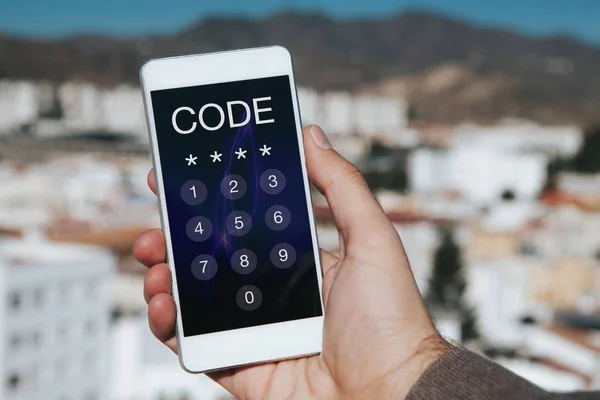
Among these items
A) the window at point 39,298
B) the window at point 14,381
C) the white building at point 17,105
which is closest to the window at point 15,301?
the window at point 39,298

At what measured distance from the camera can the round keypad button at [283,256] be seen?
83 centimetres

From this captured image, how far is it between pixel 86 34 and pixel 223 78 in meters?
53.8

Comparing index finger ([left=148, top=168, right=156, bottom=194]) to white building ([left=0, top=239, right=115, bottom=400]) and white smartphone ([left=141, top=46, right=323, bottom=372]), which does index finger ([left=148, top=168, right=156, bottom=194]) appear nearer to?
white smartphone ([left=141, top=46, right=323, bottom=372])

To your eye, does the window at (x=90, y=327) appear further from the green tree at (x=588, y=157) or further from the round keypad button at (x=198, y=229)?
the green tree at (x=588, y=157)

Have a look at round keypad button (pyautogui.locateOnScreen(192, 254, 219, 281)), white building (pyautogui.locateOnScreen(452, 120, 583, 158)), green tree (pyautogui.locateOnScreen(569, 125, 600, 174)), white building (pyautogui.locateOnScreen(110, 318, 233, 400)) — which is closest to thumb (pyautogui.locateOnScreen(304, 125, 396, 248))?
round keypad button (pyautogui.locateOnScreen(192, 254, 219, 281))

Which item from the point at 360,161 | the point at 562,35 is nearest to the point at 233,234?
the point at 360,161

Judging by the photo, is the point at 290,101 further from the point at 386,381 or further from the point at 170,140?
the point at 386,381

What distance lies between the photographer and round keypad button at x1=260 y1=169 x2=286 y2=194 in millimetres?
835

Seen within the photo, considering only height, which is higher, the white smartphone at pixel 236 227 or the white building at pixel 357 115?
the white smartphone at pixel 236 227

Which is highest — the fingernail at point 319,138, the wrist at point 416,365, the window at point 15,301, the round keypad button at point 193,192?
the fingernail at point 319,138

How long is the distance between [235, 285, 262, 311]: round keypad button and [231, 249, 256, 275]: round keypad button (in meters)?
0.01

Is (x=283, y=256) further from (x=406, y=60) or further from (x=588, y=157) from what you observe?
(x=406, y=60)

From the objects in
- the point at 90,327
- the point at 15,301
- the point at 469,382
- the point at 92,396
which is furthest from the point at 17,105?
the point at 469,382

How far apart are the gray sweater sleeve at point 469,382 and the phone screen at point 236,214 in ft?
0.58
